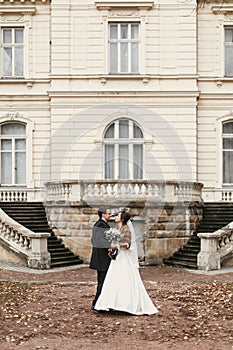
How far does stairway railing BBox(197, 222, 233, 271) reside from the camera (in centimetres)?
1777

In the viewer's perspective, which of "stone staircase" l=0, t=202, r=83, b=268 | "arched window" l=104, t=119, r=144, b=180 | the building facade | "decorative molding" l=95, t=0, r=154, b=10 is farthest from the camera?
"arched window" l=104, t=119, r=144, b=180

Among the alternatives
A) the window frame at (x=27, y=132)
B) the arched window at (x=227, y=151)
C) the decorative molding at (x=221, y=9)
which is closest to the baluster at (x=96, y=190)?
the window frame at (x=27, y=132)

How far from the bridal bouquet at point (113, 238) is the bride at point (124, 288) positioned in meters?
0.06

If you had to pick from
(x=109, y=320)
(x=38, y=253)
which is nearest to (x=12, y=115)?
(x=38, y=253)

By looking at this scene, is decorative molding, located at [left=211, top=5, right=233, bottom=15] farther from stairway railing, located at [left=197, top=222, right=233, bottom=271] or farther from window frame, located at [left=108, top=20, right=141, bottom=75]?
stairway railing, located at [left=197, top=222, right=233, bottom=271]

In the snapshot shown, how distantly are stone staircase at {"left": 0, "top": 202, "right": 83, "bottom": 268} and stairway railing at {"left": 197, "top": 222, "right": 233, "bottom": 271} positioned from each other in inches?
156

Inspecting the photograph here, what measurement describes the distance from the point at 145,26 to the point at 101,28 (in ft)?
5.48

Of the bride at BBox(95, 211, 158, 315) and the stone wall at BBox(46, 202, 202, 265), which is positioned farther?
the stone wall at BBox(46, 202, 202, 265)

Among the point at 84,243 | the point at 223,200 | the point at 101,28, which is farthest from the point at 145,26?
the point at 84,243

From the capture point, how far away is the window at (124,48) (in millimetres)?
24266

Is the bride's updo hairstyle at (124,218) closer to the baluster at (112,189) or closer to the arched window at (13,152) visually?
the baluster at (112,189)

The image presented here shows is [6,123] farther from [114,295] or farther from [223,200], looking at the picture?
[114,295]

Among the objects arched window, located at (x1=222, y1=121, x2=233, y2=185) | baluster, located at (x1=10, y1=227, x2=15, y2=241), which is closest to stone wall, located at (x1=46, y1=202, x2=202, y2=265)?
baluster, located at (x1=10, y1=227, x2=15, y2=241)

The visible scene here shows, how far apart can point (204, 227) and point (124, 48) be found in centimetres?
797
